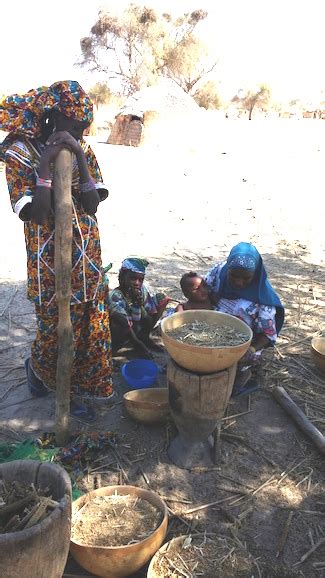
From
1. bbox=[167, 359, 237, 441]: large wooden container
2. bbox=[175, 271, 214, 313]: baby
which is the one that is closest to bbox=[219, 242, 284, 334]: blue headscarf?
bbox=[175, 271, 214, 313]: baby

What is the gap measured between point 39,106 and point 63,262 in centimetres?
85

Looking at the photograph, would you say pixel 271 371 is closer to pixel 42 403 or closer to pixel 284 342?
pixel 284 342

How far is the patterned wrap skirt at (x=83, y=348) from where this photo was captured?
3.07 meters

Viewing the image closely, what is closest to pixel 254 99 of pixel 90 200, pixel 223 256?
pixel 223 256

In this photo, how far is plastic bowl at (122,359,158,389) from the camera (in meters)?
3.51

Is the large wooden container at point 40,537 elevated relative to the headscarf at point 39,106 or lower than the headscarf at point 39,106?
lower

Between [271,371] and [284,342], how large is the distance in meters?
0.57

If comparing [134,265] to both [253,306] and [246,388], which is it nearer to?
[253,306]

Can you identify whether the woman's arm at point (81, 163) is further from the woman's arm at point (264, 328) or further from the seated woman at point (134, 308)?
the woman's arm at point (264, 328)

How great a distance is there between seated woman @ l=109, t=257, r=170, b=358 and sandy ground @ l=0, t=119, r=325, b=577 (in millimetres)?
235

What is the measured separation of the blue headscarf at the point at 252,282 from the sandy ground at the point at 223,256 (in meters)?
0.70

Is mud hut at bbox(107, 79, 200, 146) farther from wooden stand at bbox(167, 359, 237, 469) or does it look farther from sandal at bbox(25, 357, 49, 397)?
wooden stand at bbox(167, 359, 237, 469)

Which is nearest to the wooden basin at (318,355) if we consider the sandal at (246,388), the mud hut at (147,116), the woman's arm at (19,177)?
the sandal at (246,388)

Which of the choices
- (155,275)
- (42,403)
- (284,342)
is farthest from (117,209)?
(42,403)
